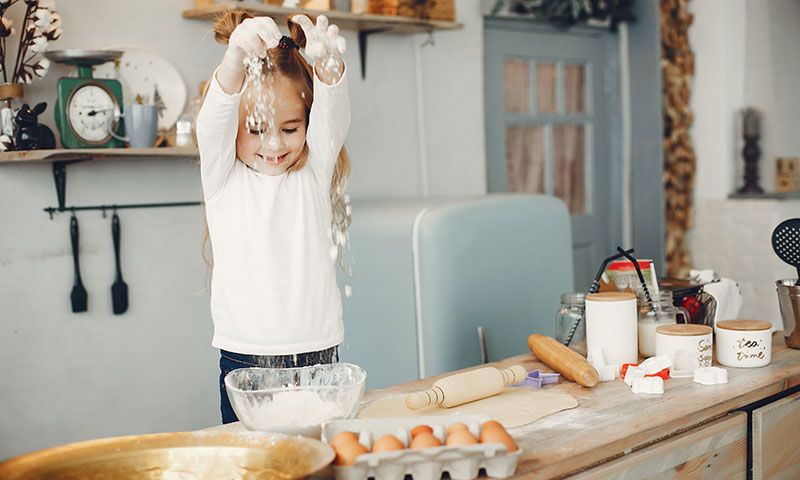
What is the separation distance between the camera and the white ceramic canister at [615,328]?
2.10 meters

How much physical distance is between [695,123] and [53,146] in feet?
11.7

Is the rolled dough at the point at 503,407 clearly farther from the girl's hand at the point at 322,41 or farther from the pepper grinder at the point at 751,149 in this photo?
the pepper grinder at the point at 751,149

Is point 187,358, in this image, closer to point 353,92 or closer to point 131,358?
point 131,358

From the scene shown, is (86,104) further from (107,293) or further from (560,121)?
(560,121)

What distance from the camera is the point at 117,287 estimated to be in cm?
309

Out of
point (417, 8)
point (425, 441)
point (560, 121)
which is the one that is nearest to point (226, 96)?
point (425, 441)

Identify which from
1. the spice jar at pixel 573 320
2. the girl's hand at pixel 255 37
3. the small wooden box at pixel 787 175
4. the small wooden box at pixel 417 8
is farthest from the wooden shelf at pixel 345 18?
the small wooden box at pixel 787 175

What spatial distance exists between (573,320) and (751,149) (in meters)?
3.04

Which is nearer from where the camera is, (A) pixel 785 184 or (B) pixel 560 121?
(B) pixel 560 121

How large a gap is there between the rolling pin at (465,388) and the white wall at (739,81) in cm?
345

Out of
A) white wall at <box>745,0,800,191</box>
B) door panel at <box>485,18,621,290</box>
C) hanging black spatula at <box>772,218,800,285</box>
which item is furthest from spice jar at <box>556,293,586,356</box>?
white wall at <box>745,0,800,191</box>

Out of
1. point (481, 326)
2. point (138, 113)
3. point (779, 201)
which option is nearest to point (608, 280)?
point (481, 326)

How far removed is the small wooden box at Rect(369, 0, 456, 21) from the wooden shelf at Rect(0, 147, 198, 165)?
1.01 m

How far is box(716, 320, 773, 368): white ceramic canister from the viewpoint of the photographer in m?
2.10
